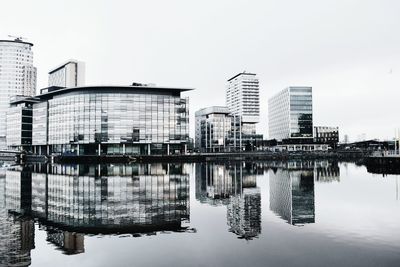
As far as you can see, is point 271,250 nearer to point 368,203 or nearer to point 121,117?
point 368,203

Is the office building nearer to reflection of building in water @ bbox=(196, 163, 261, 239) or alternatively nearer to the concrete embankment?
the concrete embankment

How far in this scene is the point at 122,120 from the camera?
153875 mm

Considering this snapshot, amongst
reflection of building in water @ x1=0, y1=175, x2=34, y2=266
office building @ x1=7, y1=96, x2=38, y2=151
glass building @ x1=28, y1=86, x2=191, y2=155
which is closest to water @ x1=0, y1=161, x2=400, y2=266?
reflection of building in water @ x1=0, y1=175, x2=34, y2=266

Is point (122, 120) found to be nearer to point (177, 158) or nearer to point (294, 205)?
point (177, 158)

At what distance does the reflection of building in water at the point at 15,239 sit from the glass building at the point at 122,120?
12512cm

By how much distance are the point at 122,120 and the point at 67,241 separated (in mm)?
135745

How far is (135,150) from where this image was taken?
6117 inches

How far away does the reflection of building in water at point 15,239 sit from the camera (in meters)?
17.3

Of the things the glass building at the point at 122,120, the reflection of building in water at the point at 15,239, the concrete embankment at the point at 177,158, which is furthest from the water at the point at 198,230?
the glass building at the point at 122,120

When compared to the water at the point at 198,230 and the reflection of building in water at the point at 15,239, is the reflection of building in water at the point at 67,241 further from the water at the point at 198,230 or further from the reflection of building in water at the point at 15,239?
the reflection of building in water at the point at 15,239

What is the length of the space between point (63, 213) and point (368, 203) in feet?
102

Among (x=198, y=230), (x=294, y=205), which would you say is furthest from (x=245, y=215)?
(x=294, y=205)

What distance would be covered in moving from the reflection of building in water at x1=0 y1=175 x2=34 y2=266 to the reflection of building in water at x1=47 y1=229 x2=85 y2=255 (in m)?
1.21

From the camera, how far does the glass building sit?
502ft
